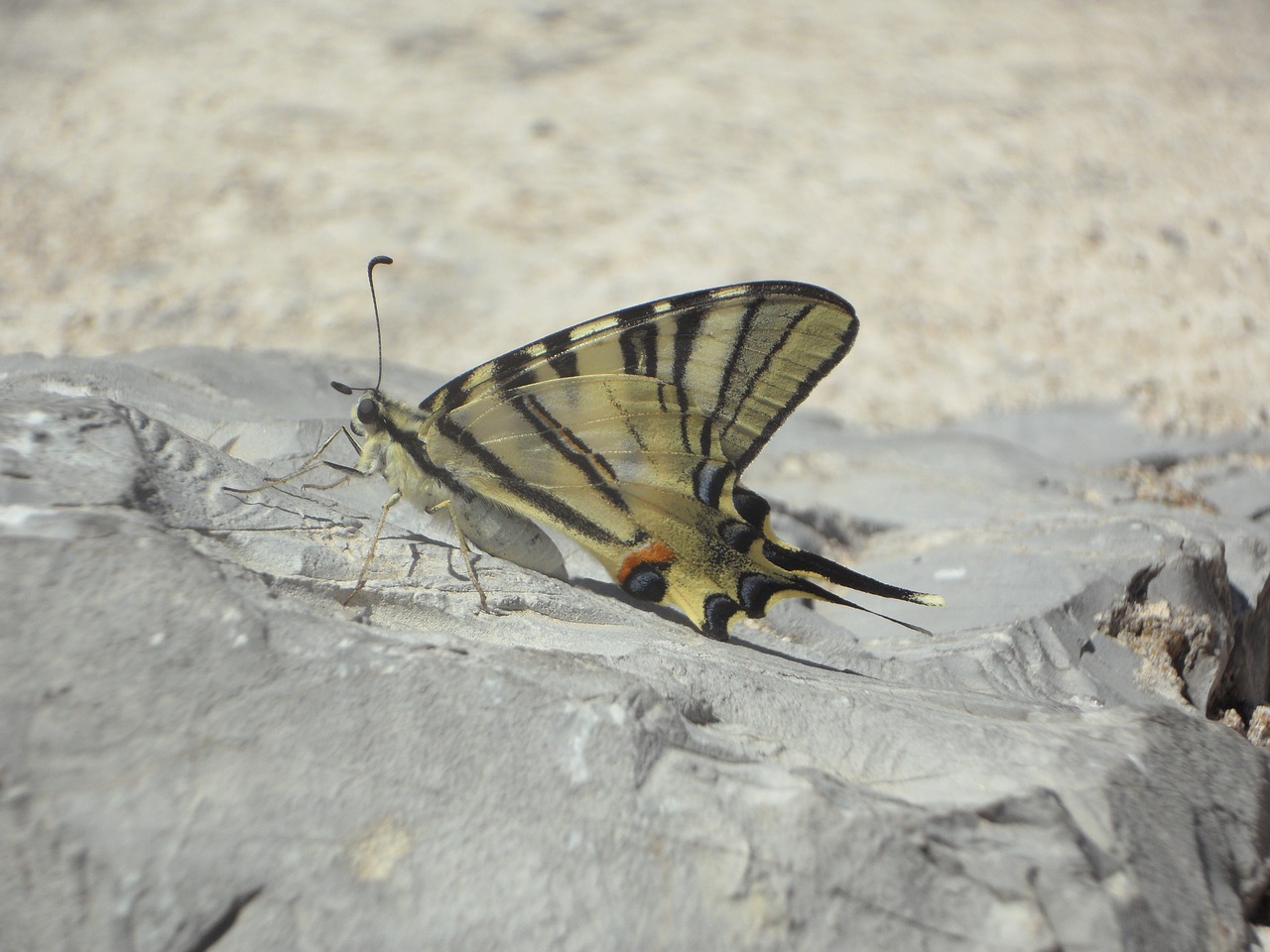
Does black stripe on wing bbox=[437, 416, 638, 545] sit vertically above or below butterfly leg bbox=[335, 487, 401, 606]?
above

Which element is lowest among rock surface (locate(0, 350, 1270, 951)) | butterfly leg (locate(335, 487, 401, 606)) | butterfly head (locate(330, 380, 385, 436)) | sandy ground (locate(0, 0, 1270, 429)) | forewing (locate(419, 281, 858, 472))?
rock surface (locate(0, 350, 1270, 951))

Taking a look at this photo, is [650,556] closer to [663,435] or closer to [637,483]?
[637,483]

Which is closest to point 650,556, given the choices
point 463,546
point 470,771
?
point 463,546

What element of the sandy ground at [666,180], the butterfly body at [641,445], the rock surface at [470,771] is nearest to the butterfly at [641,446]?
the butterfly body at [641,445]

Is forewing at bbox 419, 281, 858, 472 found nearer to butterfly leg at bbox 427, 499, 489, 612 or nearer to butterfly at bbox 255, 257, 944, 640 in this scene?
butterfly at bbox 255, 257, 944, 640

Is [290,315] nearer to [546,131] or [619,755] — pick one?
[546,131]

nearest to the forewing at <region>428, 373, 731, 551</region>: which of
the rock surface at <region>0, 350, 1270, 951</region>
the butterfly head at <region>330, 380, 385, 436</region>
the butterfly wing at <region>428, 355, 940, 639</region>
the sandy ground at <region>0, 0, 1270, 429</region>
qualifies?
the butterfly wing at <region>428, 355, 940, 639</region>

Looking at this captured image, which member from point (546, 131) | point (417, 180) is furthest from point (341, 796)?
point (546, 131)
